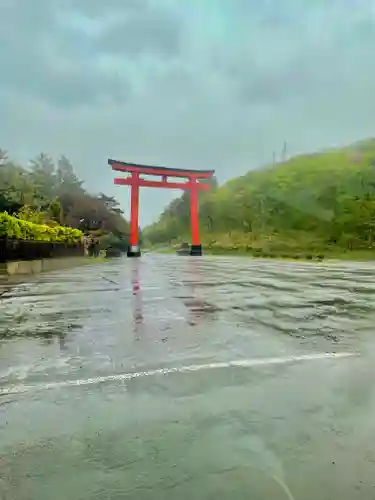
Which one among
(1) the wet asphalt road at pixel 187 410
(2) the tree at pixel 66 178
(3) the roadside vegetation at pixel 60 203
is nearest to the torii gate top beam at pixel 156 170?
(3) the roadside vegetation at pixel 60 203

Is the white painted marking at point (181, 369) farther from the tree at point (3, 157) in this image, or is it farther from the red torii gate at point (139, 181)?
the tree at point (3, 157)

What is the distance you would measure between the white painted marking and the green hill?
2983 centimetres

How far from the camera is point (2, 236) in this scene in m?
12.5

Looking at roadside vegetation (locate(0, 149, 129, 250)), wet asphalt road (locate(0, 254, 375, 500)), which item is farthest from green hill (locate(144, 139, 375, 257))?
wet asphalt road (locate(0, 254, 375, 500))

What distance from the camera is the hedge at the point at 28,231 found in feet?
42.1

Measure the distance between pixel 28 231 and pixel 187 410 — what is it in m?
13.7

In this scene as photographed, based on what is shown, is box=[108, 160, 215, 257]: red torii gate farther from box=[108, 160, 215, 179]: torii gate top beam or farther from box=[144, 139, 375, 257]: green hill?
box=[144, 139, 375, 257]: green hill

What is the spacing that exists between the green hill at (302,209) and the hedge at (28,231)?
689 inches

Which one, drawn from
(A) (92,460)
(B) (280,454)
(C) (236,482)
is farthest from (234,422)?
(A) (92,460)

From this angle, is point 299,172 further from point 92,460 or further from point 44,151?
point 92,460

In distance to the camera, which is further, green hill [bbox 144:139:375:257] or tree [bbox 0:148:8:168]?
tree [bbox 0:148:8:168]

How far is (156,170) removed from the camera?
132 feet

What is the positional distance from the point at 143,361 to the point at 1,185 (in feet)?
95.0

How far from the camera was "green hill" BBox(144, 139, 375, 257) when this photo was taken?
118ft
